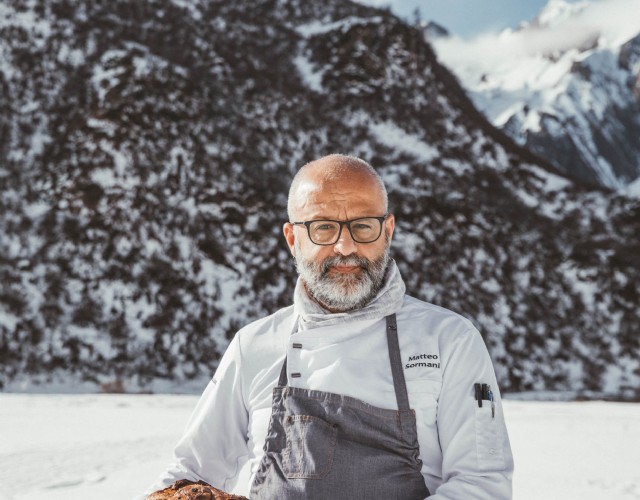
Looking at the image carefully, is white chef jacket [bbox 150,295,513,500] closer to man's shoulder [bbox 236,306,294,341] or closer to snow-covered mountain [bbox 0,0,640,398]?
man's shoulder [bbox 236,306,294,341]

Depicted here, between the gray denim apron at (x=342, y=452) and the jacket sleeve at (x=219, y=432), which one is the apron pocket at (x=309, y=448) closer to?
the gray denim apron at (x=342, y=452)

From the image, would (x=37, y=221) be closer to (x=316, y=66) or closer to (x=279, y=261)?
(x=279, y=261)

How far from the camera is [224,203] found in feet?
46.6

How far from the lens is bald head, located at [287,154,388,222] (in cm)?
182

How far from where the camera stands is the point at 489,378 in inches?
67.1

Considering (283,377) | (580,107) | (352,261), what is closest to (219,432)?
(283,377)

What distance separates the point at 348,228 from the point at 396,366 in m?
0.47

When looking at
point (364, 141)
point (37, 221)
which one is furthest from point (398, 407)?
point (364, 141)

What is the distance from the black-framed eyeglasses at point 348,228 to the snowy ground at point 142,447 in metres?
3.02

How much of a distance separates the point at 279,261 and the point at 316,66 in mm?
8646

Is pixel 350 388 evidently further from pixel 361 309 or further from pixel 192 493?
pixel 192 493

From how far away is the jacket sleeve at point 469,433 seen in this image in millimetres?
1608

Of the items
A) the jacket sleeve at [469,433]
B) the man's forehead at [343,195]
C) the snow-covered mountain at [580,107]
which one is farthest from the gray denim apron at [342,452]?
the snow-covered mountain at [580,107]

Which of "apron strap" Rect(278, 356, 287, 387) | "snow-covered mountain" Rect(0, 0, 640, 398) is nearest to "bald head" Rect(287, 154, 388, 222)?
"apron strap" Rect(278, 356, 287, 387)
